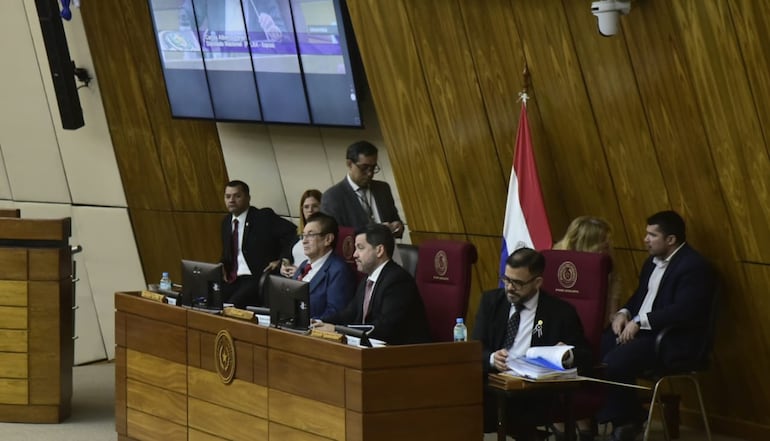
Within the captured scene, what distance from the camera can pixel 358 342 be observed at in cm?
582

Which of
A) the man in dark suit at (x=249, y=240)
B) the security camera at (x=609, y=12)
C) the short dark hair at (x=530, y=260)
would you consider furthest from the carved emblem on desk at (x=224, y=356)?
the man in dark suit at (x=249, y=240)

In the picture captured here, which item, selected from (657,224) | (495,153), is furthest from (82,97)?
(657,224)

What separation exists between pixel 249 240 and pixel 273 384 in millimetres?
3485

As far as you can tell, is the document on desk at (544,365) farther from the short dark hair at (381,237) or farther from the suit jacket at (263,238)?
the suit jacket at (263,238)

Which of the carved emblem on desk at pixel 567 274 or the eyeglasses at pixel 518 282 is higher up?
the carved emblem on desk at pixel 567 274

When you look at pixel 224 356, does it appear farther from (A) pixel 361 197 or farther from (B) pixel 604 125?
(B) pixel 604 125

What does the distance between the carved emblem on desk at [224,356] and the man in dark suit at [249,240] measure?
9.42 feet

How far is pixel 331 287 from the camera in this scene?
7305 millimetres

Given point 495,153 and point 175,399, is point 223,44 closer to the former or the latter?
point 495,153

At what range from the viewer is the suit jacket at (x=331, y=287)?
7.29 metres

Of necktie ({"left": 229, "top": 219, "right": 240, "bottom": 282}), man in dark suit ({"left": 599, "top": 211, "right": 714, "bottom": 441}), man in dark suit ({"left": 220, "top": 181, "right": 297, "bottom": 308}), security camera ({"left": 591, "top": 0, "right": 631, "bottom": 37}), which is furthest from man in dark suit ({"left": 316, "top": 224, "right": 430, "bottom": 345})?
necktie ({"left": 229, "top": 219, "right": 240, "bottom": 282})

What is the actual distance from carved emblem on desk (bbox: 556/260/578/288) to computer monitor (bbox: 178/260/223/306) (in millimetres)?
1735

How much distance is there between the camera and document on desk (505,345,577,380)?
590 centimetres

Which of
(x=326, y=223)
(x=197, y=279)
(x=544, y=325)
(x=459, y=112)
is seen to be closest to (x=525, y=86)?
(x=459, y=112)
